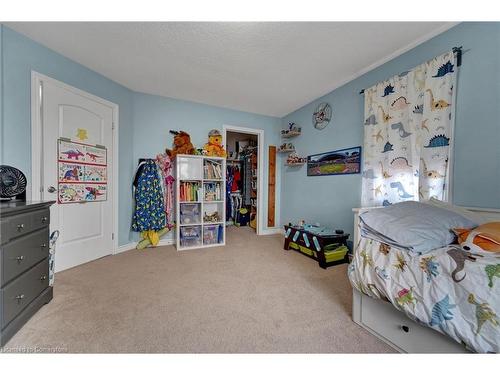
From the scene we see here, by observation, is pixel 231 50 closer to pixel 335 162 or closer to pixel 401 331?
pixel 335 162

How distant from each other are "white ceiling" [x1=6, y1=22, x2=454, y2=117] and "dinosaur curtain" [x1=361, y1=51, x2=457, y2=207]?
1.18 feet

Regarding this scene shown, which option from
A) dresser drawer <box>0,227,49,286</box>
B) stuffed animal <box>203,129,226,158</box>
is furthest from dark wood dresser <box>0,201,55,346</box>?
stuffed animal <box>203,129,226,158</box>

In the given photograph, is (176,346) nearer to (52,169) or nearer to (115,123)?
(52,169)

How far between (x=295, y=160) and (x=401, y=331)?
8.40 feet

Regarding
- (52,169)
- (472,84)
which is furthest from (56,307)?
(472,84)

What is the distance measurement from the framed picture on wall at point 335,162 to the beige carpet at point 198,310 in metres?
1.21

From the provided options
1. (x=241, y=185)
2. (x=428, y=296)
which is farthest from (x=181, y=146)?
(x=428, y=296)

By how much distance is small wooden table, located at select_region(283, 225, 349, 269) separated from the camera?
221cm

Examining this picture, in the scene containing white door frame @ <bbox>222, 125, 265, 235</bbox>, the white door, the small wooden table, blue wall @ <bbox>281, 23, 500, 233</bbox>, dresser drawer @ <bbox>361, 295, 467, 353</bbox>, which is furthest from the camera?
white door frame @ <bbox>222, 125, 265, 235</bbox>

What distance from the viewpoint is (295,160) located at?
3287 mm

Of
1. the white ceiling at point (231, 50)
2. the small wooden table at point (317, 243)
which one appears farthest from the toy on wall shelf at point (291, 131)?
the small wooden table at point (317, 243)

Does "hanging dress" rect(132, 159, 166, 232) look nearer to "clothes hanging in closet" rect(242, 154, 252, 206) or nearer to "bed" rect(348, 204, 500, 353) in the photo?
"clothes hanging in closet" rect(242, 154, 252, 206)
